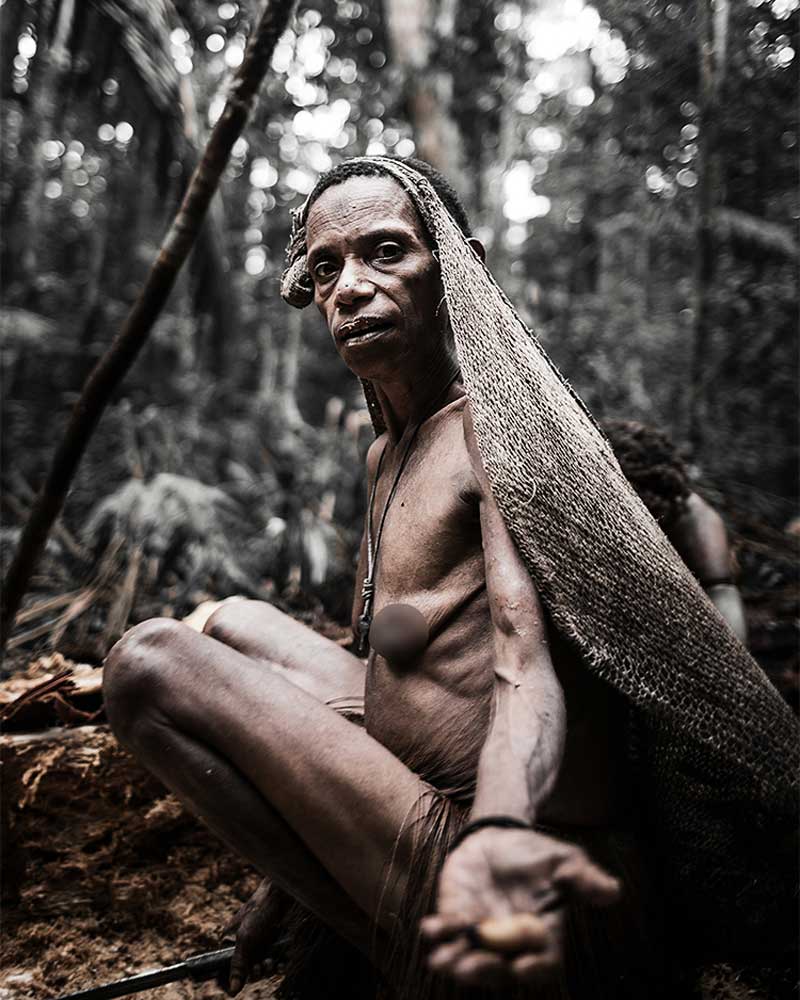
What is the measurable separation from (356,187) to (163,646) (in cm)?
95

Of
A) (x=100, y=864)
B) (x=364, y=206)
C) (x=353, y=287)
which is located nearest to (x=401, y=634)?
(x=353, y=287)

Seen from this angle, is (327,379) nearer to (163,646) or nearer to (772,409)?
(772,409)

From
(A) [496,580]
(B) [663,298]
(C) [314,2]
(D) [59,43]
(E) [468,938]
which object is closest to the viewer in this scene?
(E) [468,938]

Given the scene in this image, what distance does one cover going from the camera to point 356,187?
5.20 feet

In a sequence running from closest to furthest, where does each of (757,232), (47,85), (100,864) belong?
(100,864)
(47,85)
(757,232)

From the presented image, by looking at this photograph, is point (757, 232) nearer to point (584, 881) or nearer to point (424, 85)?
point (424, 85)

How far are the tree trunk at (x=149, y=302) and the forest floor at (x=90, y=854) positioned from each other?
377 millimetres

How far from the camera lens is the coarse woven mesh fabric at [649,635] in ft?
4.27

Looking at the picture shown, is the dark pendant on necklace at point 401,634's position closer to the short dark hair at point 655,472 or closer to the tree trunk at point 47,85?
the short dark hair at point 655,472

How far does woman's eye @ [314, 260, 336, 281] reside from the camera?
160cm

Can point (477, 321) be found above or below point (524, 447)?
above

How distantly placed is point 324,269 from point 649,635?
933mm

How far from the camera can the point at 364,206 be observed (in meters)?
1.56

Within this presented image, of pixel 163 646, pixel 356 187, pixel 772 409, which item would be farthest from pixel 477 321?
pixel 772 409
